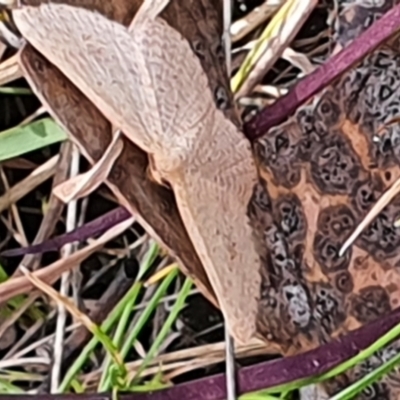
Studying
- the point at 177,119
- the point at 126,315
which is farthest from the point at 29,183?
the point at 177,119

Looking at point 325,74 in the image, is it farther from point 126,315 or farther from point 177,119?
point 126,315

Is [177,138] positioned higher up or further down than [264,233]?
higher up

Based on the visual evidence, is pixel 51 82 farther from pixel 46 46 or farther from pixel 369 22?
pixel 369 22

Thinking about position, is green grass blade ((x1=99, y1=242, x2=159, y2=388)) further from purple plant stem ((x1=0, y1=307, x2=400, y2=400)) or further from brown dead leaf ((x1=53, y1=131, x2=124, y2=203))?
brown dead leaf ((x1=53, y1=131, x2=124, y2=203))

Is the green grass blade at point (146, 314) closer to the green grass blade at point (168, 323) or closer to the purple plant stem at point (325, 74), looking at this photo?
the green grass blade at point (168, 323)

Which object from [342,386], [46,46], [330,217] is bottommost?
Result: [342,386]

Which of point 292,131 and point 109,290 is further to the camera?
point 109,290

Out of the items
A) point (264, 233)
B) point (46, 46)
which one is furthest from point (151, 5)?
point (264, 233)
